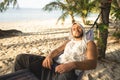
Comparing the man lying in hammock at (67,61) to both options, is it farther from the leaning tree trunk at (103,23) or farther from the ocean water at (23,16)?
the ocean water at (23,16)

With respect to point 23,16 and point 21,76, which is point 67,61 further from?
point 23,16

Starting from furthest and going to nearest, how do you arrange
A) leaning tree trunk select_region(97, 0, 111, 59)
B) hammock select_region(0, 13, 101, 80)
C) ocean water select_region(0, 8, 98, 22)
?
ocean water select_region(0, 8, 98, 22) < leaning tree trunk select_region(97, 0, 111, 59) < hammock select_region(0, 13, 101, 80)

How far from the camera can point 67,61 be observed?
371 cm

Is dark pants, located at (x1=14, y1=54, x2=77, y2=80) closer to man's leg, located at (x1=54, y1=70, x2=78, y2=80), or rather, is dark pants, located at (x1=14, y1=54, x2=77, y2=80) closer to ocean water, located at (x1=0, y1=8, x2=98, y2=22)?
man's leg, located at (x1=54, y1=70, x2=78, y2=80)

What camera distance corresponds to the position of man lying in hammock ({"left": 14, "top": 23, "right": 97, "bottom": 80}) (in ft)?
11.0

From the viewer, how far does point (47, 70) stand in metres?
3.67

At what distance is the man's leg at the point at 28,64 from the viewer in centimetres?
363

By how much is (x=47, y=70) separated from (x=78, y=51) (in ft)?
1.71

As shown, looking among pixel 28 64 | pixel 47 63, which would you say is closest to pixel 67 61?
pixel 47 63

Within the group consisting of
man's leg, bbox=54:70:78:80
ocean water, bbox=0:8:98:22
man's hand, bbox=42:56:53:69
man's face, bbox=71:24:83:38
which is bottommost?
ocean water, bbox=0:8:98:22

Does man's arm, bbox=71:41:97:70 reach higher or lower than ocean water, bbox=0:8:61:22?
higher

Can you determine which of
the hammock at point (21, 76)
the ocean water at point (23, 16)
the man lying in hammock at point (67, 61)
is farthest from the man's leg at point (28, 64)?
the ocean water at point (23, 16)

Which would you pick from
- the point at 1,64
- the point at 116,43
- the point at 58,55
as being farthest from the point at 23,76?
the point at 116,43

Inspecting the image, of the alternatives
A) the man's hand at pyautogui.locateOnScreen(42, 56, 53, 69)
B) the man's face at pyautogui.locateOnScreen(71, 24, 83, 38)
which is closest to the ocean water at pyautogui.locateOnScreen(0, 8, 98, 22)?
the man's face at pyautogui.locateOnScreen(71, 24, 83, 38)
